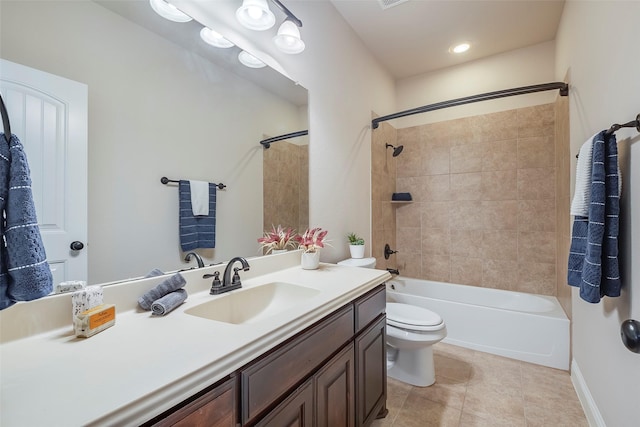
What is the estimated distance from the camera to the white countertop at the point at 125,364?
0.46 meters

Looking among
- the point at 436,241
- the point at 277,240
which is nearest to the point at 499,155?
the point at 436,241

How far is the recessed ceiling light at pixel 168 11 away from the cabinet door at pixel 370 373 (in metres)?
1.55

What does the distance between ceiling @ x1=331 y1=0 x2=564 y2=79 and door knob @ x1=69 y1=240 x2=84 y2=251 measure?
228 cm

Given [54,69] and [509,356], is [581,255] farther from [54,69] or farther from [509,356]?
[54,69]

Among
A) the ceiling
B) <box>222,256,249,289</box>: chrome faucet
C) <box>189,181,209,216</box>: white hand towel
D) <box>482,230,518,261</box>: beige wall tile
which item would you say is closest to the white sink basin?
<box>222,256,249,289</box>: chrome faucet

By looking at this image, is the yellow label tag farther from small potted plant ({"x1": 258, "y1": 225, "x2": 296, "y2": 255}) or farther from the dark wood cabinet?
small potted plant ({"x1": 258, "y1": 225, "x2": 296, "y2": 255})

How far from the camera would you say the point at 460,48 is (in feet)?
8.78

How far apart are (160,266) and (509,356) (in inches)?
102

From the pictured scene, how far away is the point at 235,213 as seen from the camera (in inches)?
54.4

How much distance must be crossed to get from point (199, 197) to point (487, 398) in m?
2.09

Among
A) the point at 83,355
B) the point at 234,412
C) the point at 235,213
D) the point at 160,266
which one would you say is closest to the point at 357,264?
the point at 235,213

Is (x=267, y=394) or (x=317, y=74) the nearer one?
(x=267, y=394)

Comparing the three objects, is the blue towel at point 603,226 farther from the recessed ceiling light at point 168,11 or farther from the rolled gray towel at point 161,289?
the recessed ceiling light at point 168,11

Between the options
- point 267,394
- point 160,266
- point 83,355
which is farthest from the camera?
point 160,266
